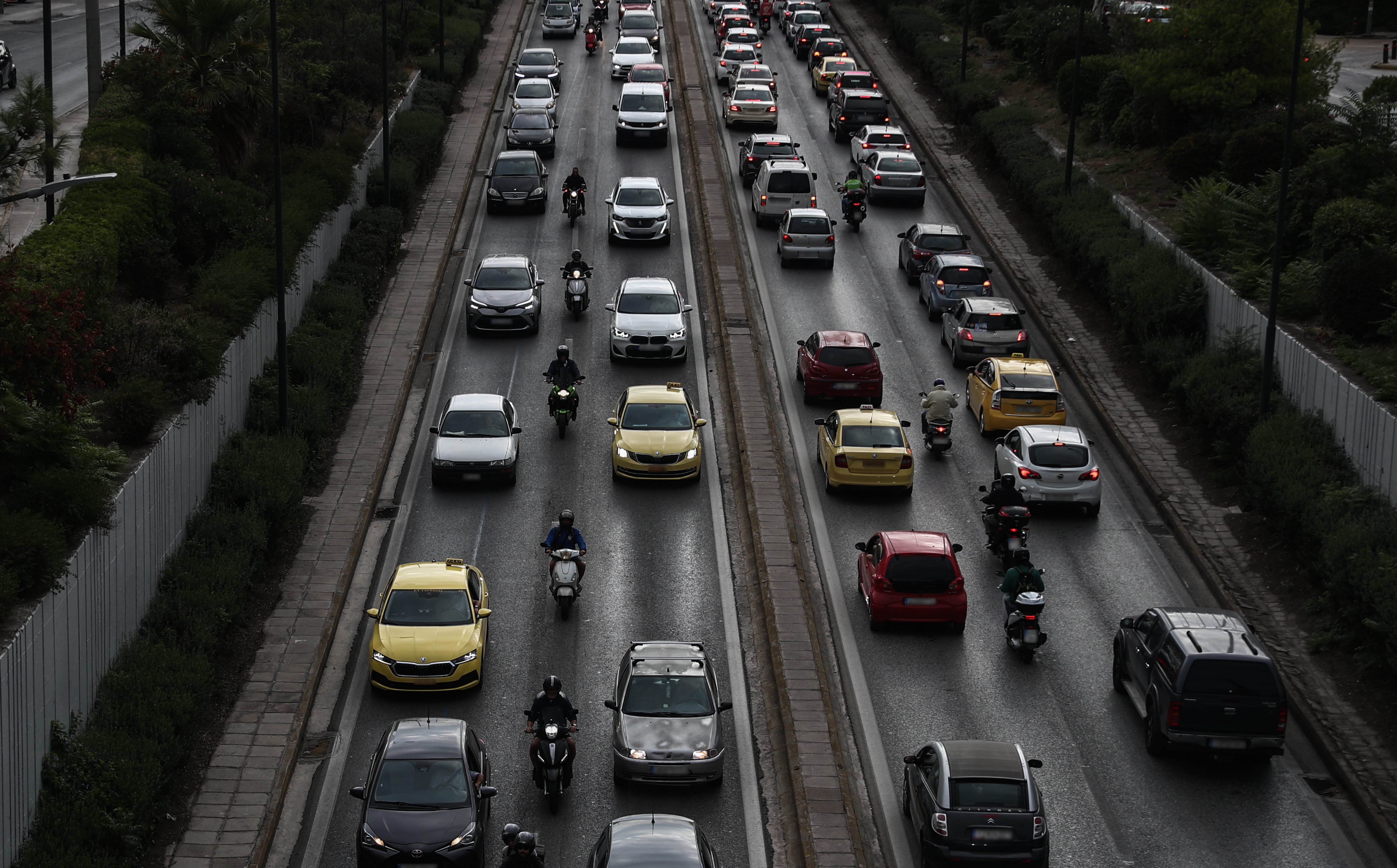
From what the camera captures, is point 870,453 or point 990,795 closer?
point 990,795

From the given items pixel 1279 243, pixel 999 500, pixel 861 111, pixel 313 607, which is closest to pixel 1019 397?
pixel 999 500

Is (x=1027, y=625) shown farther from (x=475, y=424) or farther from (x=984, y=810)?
(x=475, y=424)

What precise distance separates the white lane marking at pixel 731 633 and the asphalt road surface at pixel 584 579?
0.30ft

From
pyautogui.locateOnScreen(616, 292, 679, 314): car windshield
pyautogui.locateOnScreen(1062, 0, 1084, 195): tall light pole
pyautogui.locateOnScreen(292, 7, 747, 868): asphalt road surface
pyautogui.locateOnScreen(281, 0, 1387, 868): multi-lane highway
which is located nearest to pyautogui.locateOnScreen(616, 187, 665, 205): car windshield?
pyautogui.locateOnScreen(292, 7, 747, 868): asphalt road surface

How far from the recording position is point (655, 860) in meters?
15.9

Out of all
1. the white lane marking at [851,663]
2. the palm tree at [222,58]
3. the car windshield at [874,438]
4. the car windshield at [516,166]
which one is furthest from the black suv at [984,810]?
the car windshield at [516,166]

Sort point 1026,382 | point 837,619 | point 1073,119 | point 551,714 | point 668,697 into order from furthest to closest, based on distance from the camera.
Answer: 1. point 1073,119
2. point 1026,382
3. point 837,619
4. point 668,697
5. point 551,714

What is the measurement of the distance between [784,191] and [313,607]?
82.1ft

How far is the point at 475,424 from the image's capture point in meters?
30.5

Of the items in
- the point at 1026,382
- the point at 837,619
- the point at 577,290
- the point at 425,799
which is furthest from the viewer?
the point at 577,290

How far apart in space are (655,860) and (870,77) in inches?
1849

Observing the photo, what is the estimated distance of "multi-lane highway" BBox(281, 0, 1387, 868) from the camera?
19.5 metres

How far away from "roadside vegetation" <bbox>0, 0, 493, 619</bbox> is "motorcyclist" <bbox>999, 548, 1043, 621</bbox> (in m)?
13.3

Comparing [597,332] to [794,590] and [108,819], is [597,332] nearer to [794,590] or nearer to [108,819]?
[794,590]
